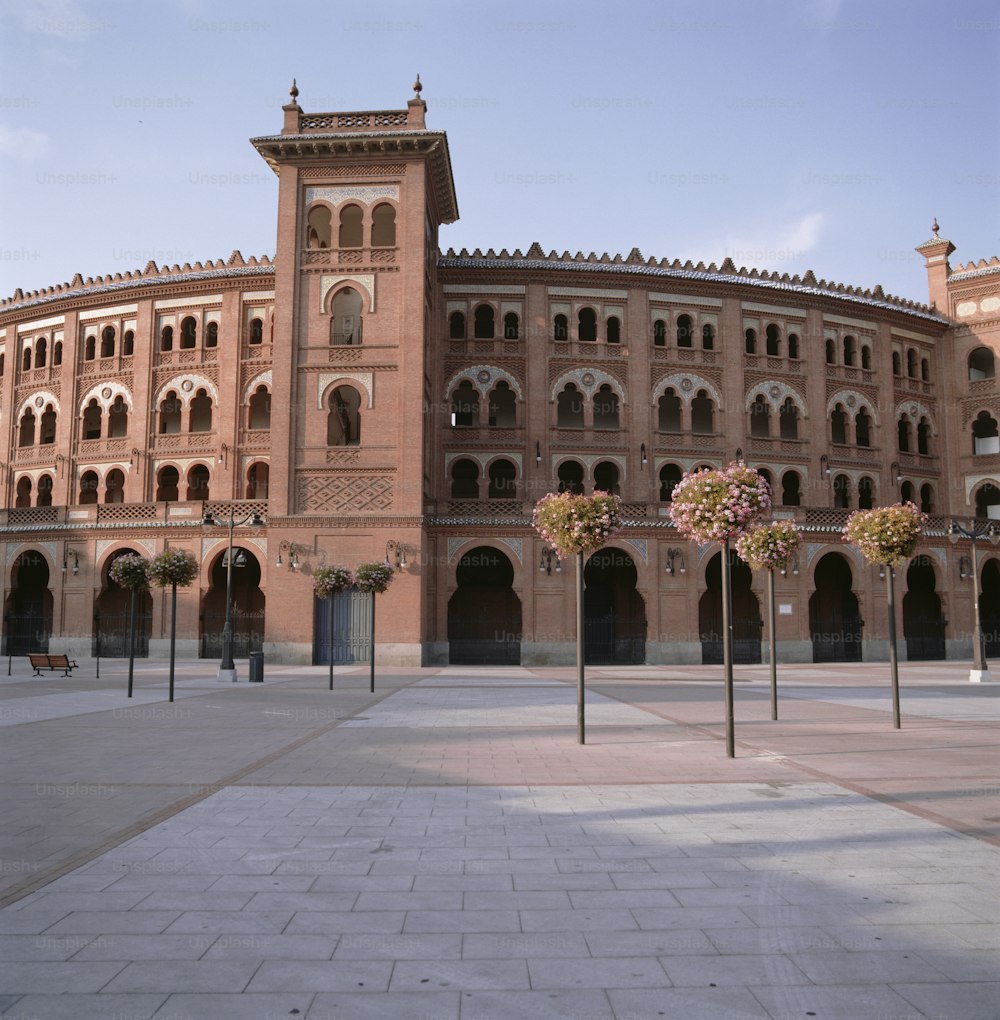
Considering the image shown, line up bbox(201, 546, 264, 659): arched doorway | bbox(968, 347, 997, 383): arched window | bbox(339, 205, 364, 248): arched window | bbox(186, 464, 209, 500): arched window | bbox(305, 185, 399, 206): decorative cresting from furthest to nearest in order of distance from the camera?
bbox(968, 347, 997, 383): arched window, bbox(186, 464, 209, 500): arched window, bbox(201, 546, 264, 659): arched doorway, bbox(339, 205, 364, 248): arched window, bbox(305, 185, 399, 206): decorative cresting

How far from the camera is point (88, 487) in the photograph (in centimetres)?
3809

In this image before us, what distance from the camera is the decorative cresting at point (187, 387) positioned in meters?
36.3

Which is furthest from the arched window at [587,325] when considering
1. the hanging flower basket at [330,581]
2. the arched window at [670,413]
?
the hanging flower basket at [330,581]

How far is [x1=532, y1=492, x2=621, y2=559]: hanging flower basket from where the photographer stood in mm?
12906

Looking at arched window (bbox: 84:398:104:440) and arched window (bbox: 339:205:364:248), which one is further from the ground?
arched window (bbox: 339:205:364:248)

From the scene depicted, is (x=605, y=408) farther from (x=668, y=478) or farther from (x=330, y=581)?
(x=330, y=581)

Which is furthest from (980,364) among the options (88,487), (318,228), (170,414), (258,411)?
(88,487)

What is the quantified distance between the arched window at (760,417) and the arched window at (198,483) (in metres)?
23.5

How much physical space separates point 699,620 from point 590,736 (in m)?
25.2

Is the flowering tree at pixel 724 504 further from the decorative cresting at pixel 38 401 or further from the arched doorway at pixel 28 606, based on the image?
the decorative cresting at pixel 38 401

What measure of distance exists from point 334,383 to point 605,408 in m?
11.4

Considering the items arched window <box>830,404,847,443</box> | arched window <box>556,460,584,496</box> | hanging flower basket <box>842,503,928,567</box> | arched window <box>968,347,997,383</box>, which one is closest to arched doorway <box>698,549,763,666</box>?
arched window <box>556,460,584,496</box>

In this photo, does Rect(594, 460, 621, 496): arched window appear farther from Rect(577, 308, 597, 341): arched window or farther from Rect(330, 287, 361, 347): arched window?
Rect(330, 287, 361, 347): arched window

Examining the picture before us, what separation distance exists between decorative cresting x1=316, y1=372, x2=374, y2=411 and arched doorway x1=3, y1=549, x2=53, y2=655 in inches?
617
